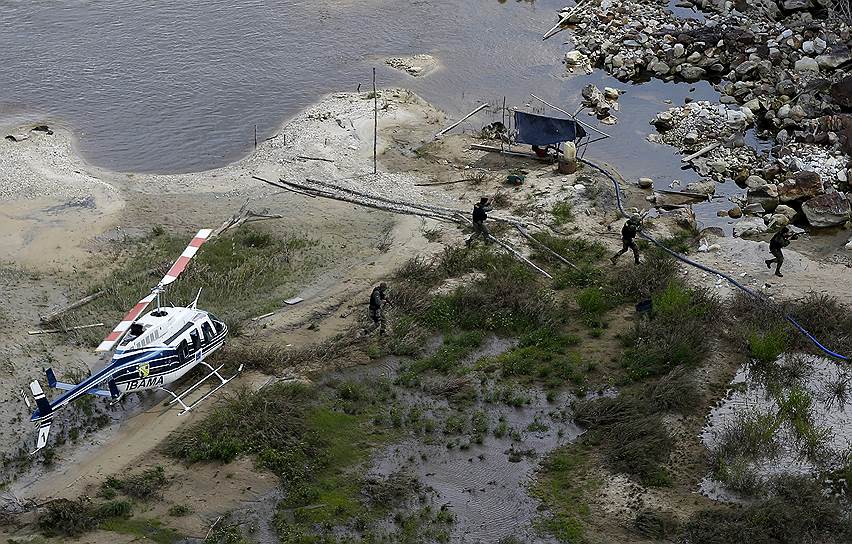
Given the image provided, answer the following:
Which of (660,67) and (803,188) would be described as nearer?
(803,188)

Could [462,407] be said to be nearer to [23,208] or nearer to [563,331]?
[563,331]

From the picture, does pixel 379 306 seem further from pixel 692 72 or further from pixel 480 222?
pixel 692 72

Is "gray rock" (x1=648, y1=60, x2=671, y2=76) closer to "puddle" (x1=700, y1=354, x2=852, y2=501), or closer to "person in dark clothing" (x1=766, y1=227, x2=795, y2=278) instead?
"person in dark clothing" (x1=766, y1=227, x2=795, y2=278)

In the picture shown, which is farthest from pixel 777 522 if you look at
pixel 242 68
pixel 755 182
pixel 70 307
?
pixel 242 68

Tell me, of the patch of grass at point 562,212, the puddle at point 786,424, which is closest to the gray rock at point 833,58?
the patch of grass at point 562,212

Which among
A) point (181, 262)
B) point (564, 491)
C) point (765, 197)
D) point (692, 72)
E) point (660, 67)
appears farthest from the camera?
point (660, 67)
